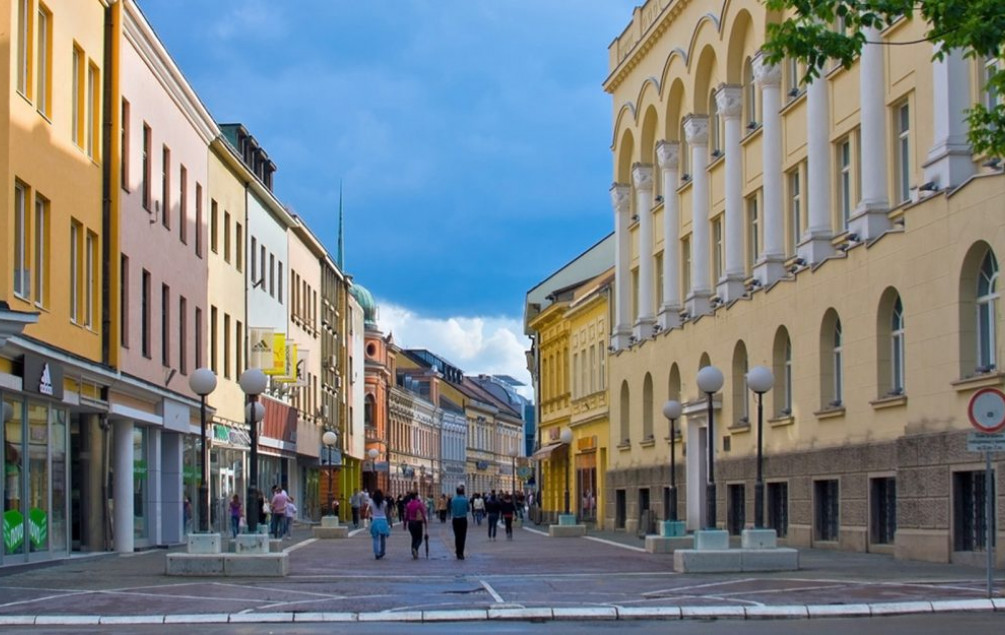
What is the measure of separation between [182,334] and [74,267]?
1241cm

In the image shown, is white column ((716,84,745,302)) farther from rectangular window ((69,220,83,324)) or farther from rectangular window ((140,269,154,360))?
rectangular window ((69,220,83,324))

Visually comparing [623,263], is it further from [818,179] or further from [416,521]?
[416,521]

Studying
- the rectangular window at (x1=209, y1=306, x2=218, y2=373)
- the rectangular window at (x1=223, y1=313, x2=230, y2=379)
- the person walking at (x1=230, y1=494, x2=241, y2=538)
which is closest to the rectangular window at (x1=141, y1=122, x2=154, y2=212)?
the rectangular window at (x1=209, y1=306, x2=218, y2=373)

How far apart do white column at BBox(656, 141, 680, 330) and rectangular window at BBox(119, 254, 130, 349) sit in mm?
19644

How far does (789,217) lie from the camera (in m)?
38.8

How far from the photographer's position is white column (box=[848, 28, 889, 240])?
31.7m

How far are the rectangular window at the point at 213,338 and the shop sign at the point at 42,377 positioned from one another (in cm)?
1817

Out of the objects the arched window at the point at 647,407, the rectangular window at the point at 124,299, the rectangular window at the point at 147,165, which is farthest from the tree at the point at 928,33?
the arched window at the point at 647,407

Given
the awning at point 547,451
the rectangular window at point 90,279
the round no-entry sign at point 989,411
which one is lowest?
the awning at point 547,451

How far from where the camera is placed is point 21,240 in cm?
2628

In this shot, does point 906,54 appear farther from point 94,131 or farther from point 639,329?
point 639,329

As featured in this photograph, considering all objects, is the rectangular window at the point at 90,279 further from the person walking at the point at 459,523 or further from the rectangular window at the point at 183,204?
the rectangular window at the point at 183,204

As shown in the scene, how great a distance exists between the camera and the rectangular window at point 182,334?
41906mm

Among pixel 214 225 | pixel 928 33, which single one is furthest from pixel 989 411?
pixel 214 225
